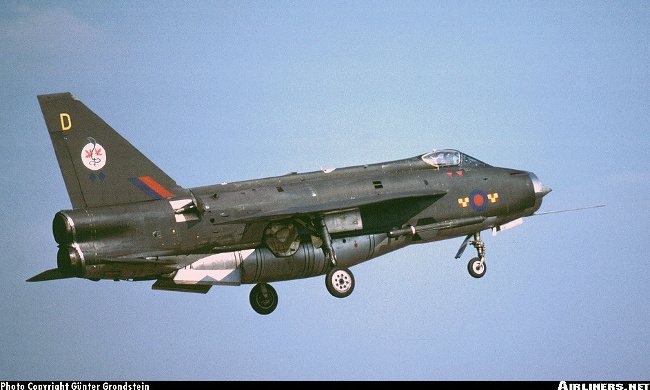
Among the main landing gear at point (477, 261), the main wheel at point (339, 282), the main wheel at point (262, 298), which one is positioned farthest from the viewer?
Answer: the main landing gear at point (477, 261)

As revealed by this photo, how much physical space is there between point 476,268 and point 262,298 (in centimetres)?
624

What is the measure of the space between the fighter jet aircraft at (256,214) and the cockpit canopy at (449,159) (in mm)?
33

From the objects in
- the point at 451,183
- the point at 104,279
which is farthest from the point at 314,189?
the point at 104,279

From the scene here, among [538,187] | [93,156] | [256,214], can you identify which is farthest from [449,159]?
[93,156]

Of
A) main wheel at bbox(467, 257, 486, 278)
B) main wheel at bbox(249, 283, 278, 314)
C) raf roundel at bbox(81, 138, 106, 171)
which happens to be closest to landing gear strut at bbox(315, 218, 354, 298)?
main wheel at bbox(249, 283, 278, 314)

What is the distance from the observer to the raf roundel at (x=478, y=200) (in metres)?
28.0

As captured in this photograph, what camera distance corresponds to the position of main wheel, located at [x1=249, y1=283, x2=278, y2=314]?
91.1ft

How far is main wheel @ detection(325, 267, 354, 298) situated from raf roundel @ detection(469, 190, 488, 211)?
162 inches

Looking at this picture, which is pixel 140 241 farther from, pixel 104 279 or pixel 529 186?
pixel 529 186

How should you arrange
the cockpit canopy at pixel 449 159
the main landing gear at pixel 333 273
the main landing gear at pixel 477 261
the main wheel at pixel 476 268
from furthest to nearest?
the main wheel at pixel 476 268 → the main landing gear at pixel 477 261 → the cockpit canopy at pixel 449 159 → the main landing gear at pixel 333 273

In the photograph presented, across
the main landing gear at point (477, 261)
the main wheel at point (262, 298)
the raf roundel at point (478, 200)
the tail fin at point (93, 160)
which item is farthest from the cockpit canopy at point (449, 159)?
the tail fin at point (93, 160)

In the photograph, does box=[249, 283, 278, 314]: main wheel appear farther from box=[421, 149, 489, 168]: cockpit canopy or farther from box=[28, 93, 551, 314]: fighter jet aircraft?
box=[421, 149, 489, 168]: cockpit canopy

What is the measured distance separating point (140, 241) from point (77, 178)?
2184 millimetres

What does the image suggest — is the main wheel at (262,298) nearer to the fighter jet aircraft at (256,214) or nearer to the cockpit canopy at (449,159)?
the fighter jet aircraft at (256,214)
